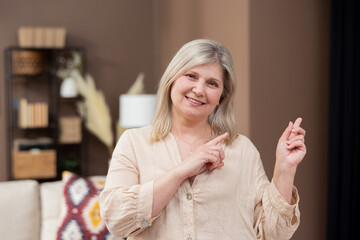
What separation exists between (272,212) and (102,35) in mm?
3976

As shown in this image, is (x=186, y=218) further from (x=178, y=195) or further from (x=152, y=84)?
(x=152, y=84)

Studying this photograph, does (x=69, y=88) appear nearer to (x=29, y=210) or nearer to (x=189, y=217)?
(x=29, y=210)

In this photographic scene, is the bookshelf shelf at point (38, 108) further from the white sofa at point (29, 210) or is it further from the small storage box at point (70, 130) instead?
the white sofa at point (29, 210)

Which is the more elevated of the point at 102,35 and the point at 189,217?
the point at 102,35

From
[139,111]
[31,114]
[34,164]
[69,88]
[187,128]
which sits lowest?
[34,164]

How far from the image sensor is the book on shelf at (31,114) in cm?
459

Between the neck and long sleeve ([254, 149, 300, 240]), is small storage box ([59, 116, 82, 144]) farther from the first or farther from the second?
long sleeve ([254, 149, 300, 240])

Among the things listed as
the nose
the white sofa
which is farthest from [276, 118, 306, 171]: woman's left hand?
the white sofa

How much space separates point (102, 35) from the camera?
5105mm

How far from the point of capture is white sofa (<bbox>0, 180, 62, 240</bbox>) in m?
2.59

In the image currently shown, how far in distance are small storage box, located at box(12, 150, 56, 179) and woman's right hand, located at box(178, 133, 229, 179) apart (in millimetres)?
3442

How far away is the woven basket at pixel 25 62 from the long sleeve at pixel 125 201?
11.2 feet

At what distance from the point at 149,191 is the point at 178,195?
11 centimetres

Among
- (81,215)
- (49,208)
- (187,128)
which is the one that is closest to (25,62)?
(49,208)
